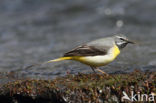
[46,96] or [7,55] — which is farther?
[7,55]

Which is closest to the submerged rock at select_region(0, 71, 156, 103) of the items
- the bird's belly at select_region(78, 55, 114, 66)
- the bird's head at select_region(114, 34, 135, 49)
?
the bird's belly at select_region(78, 55, 114, 66)

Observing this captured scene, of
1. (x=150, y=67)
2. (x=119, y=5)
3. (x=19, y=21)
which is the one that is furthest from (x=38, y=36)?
(x=150, y=67)

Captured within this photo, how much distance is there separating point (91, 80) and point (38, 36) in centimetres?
1134

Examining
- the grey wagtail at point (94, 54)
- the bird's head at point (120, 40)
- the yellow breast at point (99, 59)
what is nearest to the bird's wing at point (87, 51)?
the grey wagtail at point (94, 54)

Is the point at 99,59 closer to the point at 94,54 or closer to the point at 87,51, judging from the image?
the point at 94,54

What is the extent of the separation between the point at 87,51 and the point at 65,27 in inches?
467

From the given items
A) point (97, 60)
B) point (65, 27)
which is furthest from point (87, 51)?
point (65, 27)

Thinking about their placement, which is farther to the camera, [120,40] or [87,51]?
[120,40]

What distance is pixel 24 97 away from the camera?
8.39 m

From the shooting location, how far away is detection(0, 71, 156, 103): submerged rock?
8.00 m

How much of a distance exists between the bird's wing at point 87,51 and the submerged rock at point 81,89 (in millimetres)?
743

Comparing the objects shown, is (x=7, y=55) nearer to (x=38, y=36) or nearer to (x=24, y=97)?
(x=38, y=36)

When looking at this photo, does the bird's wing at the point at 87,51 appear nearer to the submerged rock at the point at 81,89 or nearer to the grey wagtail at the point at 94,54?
the grey wagtail at the point at 94,54

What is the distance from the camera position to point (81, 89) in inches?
315
